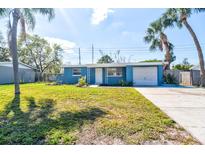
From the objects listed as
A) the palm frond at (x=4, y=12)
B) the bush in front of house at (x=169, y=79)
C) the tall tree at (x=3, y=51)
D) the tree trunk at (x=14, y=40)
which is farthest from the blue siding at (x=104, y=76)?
the tall tree at (x=3, y=51)

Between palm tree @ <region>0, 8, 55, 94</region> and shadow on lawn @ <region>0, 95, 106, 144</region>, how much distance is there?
4875mm

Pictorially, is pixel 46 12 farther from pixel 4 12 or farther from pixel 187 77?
pixel 187 77

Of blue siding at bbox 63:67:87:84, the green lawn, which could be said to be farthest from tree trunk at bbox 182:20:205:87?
the green lawn

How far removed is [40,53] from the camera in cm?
3747

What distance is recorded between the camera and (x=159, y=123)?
529 cm

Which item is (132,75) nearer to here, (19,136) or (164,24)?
(164,24)

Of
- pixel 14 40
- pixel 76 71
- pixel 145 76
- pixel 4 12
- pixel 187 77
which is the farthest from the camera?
pixel 76 71

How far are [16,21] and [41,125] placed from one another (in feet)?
27.3

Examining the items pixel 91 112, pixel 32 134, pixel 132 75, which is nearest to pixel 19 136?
pixel 32 134

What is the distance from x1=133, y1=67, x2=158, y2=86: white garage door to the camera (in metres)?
20.1

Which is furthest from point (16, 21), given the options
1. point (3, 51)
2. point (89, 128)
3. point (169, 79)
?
point (3, 51)

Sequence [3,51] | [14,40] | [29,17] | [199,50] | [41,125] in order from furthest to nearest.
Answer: [3,51] → [199,50] → [29,17] → [14,40] → [41,125]

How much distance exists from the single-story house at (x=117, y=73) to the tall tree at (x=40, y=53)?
14908mm

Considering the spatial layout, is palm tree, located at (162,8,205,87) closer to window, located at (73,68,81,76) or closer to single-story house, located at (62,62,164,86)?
single-story house, located at (62,62,164,86)
